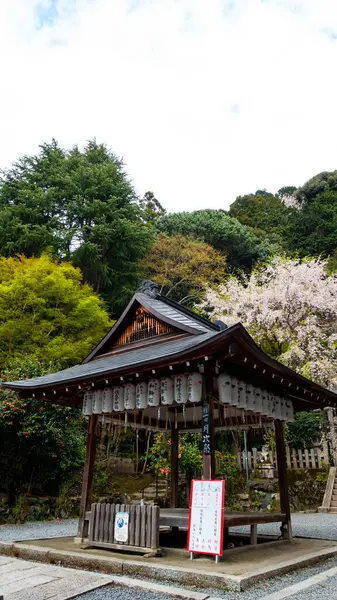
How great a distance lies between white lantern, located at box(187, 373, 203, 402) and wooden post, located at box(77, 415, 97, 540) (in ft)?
8.26

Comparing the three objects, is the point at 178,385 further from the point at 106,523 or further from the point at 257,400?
the point at 106,523

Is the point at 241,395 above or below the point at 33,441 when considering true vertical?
above

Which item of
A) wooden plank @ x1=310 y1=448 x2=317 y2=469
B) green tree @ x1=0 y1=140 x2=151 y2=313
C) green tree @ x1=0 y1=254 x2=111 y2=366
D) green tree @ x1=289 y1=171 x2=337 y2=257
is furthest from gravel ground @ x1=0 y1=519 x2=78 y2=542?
green tree @ x1=289 y1=171 x2=337 y2=257

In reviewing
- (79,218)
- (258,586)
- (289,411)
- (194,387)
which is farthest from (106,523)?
(79,218)

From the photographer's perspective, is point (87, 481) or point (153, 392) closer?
point (153, 392)

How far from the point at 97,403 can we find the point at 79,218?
58.7 feet

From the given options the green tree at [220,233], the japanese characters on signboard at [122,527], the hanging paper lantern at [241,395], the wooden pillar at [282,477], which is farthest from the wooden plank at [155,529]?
the green tree at [220,233]

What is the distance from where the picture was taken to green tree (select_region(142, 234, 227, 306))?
80.0ft

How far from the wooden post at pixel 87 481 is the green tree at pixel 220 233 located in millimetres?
21691

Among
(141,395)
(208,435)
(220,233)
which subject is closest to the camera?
(208,435)

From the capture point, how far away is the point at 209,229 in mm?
29609

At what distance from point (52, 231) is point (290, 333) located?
1300cm

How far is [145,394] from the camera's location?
7086mm

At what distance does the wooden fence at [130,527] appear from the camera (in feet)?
20.4
